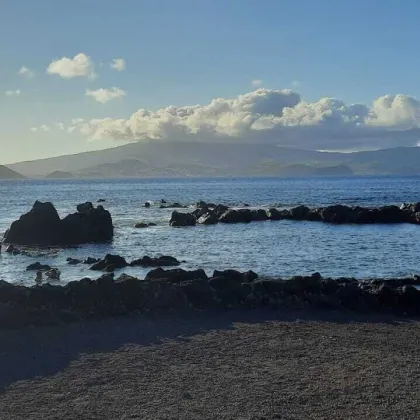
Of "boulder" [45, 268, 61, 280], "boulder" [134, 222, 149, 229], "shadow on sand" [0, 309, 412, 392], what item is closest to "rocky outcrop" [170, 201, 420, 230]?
"boulder" [134, 222, 149, 229]

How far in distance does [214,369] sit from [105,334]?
4.72 metres

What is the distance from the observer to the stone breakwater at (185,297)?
20.3 m

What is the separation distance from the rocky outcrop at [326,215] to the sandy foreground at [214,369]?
43.8 metres

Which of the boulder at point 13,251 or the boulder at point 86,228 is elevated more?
the boulder at point 86,228

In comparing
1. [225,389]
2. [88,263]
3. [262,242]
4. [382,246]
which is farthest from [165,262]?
[225,389]

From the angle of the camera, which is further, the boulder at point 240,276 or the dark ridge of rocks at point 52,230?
the dark ridge of rocks at point 52,230

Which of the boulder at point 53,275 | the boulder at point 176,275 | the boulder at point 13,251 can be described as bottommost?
the boulder at point 13,251

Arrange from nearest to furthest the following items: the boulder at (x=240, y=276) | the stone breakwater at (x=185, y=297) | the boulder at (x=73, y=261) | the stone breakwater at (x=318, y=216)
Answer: the stone breakwater at (x=185, y=297), the boulder at (x=240, y=276), the boulder at (x=73, y=261), the stone breakwater at (x=318, y=216)

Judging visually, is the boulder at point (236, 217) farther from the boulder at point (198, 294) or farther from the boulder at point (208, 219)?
the boulder at point (198, 294)

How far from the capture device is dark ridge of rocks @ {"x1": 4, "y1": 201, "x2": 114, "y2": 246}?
160 feet

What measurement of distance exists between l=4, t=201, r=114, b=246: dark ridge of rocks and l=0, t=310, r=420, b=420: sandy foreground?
101ft

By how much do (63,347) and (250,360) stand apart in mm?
5067

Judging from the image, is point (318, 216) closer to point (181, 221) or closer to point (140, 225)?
point (181, 221)

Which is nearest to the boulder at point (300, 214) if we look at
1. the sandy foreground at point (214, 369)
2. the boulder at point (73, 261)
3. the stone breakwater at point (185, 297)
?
the boulder at point (73, 261)
